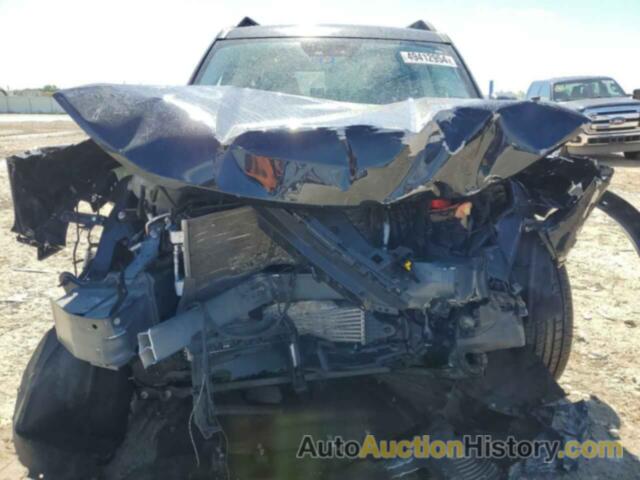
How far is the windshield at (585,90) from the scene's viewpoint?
498 inches

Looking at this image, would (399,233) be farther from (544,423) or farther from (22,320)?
(22,320)

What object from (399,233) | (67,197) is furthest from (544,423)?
(67,197)

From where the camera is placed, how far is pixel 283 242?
7.59ft

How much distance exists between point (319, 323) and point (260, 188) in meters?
0.88

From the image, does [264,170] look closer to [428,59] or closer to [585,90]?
[428,59]

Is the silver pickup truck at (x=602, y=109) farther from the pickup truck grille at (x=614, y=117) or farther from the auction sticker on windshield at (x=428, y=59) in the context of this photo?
the auction sticker on windshield at (x=428, y=59)

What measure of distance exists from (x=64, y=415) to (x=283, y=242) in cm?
134

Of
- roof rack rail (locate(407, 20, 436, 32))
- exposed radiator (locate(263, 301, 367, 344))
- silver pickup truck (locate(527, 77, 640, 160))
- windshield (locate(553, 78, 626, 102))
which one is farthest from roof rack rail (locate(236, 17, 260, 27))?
windshield (locate(553, 78, 626, 102))

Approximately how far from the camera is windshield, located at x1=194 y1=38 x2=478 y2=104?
3.46m

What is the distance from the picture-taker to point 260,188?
191 centimetres

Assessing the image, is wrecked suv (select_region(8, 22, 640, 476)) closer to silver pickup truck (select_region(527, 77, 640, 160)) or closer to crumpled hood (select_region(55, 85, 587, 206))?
crumpled hood (select_region(55, 85, 587, 206))


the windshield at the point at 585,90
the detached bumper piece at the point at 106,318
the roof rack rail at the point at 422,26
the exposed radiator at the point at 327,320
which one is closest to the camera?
the detached bumper piece at the point at 106,318

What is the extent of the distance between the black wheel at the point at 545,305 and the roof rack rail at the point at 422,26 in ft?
7.21

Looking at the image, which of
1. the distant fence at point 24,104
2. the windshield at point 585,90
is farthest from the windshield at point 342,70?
the distant fence at point 24,104
